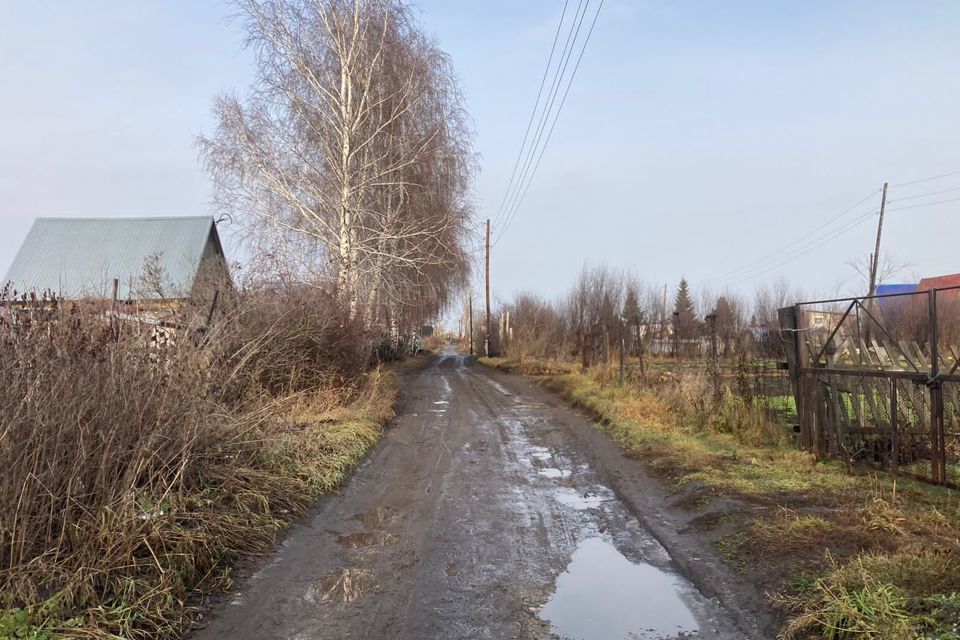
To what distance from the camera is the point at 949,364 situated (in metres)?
10.3

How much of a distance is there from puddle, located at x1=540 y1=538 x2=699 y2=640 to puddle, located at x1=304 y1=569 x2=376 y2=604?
53.0 inches

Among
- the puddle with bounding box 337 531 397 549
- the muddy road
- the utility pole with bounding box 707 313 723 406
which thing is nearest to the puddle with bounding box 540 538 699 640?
the muddy road

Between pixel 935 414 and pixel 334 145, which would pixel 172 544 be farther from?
pixel 334 145

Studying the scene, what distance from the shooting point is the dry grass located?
13.4ft

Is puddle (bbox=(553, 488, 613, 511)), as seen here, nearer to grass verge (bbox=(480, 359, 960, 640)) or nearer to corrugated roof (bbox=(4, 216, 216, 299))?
grass verge (bbox=(480, 359, 960, 640))

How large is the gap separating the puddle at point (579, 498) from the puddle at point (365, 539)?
89.7 inches

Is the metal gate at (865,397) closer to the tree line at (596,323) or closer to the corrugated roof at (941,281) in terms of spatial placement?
the tree line at (596,323)

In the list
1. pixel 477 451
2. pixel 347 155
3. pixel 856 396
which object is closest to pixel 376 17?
pixel 347 155

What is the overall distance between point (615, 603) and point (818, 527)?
2.19 meters

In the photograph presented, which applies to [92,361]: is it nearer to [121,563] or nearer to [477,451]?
[121,563]

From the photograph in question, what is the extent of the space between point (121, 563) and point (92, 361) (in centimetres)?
163

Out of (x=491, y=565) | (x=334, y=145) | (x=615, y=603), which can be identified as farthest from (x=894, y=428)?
(x=334, y=145)

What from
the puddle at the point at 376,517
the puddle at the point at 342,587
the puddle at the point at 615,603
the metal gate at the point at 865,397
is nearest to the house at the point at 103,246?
the puddle at the point at 376,517

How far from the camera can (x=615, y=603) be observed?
190 inches
